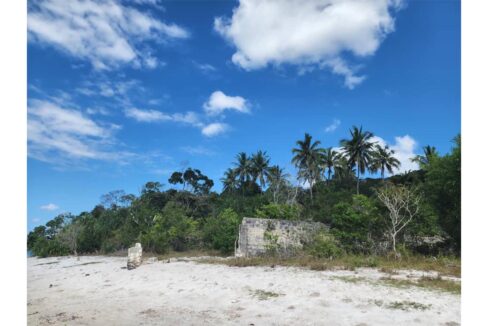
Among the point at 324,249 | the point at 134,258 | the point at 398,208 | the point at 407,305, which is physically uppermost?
the point at 398,208

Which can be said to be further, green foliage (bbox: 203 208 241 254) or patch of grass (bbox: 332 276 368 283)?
green foliage (bbox: 203 208 241 254)

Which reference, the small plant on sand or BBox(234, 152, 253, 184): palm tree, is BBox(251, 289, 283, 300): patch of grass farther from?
BBox(234, 152, 253, 184): palm tree

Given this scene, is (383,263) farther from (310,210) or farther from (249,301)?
(310,210)

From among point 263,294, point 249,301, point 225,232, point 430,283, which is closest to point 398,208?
point 430,283

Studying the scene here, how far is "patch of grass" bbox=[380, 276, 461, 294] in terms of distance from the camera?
6.79 meters

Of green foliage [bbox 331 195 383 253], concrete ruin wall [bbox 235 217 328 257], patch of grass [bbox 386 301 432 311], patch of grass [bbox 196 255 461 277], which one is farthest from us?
concrete ruin wall [bbox 235 217 328 257]

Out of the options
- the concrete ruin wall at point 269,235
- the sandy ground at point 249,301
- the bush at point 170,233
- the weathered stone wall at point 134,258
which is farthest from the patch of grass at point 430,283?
the bush at point 170,233

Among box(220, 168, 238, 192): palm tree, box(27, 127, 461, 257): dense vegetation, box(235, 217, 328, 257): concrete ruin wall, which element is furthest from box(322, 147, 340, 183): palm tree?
box(235, 217, 328, 257): concrete ruin wall

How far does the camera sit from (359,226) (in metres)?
13.8

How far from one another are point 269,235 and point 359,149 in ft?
65.8

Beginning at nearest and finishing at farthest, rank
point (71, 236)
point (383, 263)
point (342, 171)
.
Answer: point (383, 263)
point (71, 236)
point (342, 171)

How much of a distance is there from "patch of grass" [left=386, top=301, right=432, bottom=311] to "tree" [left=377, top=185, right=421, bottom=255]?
672cm
